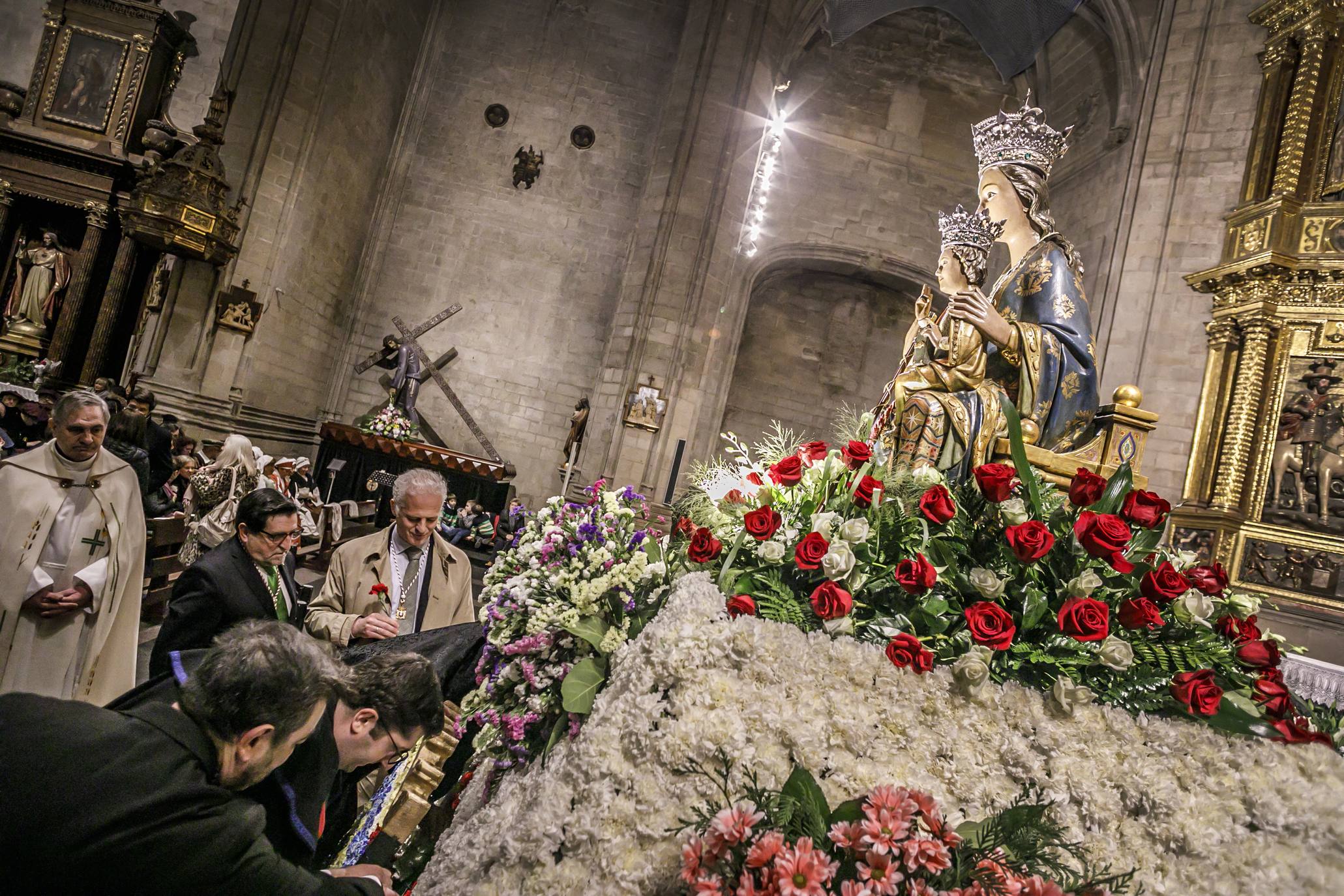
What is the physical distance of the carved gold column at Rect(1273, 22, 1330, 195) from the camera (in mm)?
6855

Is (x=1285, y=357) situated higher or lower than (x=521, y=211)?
lower

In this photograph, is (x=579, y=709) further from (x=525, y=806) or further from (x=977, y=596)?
(x=977, y=596)

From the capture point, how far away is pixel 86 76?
30.9ft

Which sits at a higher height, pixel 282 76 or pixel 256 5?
pixel 256 5

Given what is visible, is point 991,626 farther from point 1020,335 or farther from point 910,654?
point 1020,335

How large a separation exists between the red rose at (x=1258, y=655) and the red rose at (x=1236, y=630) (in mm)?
48

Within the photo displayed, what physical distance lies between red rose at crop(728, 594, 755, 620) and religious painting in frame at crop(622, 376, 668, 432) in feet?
29.5

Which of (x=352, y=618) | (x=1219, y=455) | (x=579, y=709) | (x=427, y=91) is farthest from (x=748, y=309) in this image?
(x=579, y=709)

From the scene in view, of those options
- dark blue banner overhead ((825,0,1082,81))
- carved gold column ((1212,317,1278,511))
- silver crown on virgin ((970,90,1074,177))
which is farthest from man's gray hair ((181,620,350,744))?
dark blue banner overhead ((825,0,1082,81))

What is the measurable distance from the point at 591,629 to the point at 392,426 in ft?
35.0

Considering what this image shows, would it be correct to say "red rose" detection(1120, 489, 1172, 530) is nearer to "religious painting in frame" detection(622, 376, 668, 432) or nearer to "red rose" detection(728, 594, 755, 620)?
"red rose" detection(728, 594, 755, 620)

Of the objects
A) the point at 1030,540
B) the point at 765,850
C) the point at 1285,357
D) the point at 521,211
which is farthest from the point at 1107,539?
the point at 521,211

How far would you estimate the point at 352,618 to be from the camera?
235 cm

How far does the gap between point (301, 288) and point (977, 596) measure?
37.1 ft
